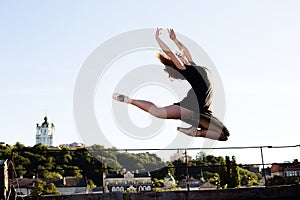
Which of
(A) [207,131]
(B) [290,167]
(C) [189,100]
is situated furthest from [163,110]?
(B) [290,167]

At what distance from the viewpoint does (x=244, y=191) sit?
9.20 meters

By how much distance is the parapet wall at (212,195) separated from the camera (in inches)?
332

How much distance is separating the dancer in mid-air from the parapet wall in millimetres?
1519

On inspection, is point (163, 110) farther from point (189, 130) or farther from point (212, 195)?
point (212, 195)

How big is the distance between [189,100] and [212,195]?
2.39 metres

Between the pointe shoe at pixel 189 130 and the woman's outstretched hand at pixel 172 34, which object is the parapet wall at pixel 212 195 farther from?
the woman's outstretched hand at pixel 172 34

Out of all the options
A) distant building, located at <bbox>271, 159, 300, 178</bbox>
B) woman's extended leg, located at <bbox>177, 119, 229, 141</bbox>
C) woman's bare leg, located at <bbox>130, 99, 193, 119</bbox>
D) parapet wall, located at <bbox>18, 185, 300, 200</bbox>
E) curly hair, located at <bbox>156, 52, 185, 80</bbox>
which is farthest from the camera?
distant building, located at <bbox>271, 159, 300, 178</bbox>

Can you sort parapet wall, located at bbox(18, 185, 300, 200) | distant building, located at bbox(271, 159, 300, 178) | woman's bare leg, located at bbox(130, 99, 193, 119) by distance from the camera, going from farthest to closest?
distant building, located at bbox(271, 159, 300, 178)
parapet wall, located at bbox(18, 185, 300, 200)
woman's bare leg, located at bbox(130, 99, 193, 119)

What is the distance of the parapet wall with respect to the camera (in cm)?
845

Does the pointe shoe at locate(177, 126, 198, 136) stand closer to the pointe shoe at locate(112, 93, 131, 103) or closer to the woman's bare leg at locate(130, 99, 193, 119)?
the woman's bare leg at locate(130, 99, 193, 119)

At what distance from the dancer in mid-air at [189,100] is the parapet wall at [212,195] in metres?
1.52

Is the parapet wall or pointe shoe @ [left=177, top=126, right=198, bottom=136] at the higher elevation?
pointe shoe @ [left=177, top=126, right=198, bottom=136]

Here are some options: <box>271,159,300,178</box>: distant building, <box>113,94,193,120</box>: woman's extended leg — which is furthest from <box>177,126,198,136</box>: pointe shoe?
<box>271,159,300,178</box>: distant building

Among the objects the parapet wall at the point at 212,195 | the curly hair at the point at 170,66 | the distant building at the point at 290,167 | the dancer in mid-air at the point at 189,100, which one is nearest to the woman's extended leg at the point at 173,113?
the dancer in mid-air at the point at 189,100
